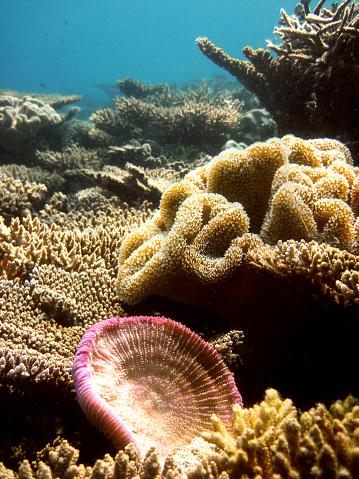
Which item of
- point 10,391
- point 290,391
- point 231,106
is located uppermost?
point 231,106

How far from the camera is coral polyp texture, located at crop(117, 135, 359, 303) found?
201cm

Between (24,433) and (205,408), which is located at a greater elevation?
(205,408)

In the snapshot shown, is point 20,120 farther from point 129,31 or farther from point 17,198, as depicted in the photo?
point 129,31

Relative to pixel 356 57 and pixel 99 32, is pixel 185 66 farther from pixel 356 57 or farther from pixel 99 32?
pixel 356 57

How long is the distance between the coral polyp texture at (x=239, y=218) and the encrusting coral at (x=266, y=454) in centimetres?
86

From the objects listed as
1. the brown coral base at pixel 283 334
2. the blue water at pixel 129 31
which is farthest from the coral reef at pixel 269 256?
the blue water at pixel 129 31

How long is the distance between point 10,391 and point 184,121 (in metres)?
6.87

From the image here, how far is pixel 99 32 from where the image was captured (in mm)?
123188

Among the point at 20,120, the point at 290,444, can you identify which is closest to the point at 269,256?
the point at 290,444

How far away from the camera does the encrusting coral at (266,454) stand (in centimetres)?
104

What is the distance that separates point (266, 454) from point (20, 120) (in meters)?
8.73

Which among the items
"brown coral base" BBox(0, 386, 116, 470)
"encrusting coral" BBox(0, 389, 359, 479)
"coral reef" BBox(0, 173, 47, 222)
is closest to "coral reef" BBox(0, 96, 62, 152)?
"coral reef" BBox(0, 173, 47, 222)

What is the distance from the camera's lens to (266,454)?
119cm

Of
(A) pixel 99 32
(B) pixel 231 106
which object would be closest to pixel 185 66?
(A) pixel 99 32
